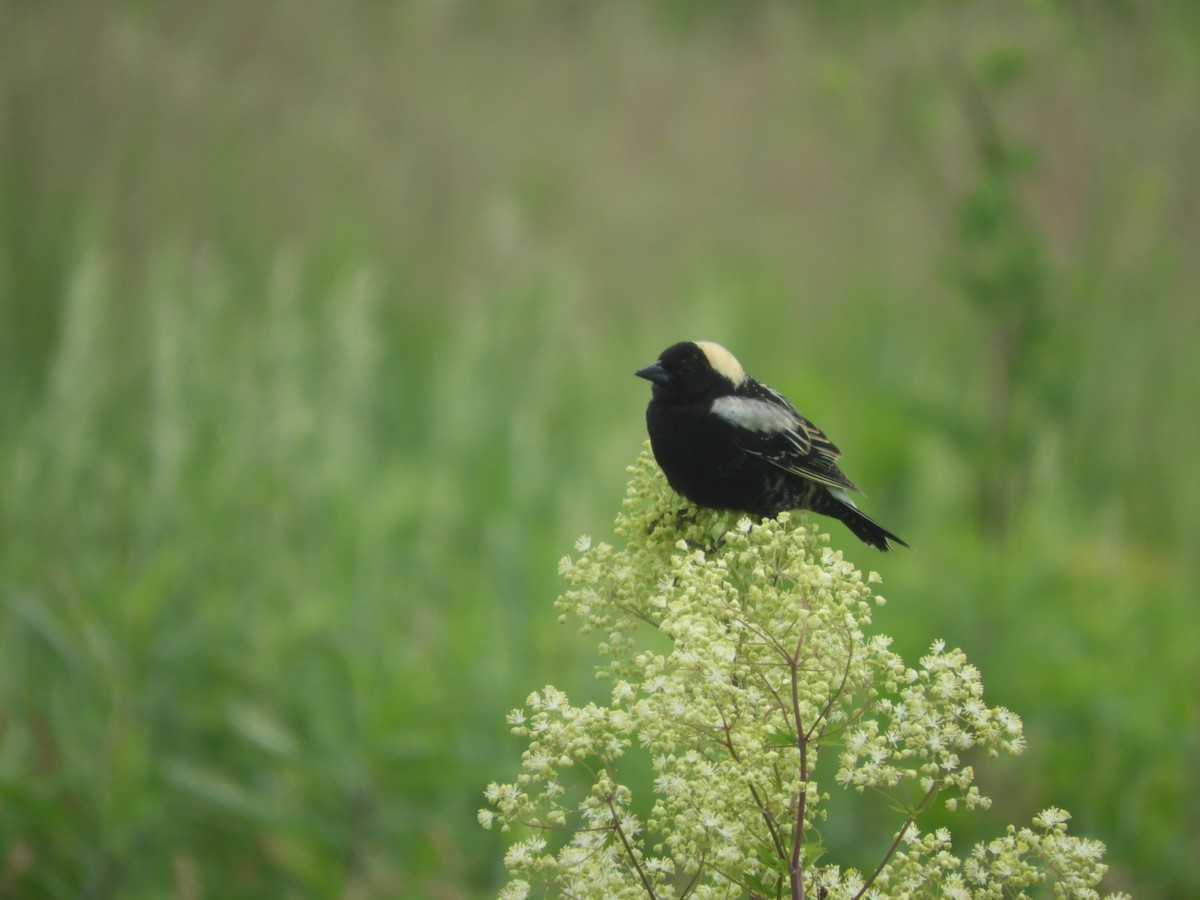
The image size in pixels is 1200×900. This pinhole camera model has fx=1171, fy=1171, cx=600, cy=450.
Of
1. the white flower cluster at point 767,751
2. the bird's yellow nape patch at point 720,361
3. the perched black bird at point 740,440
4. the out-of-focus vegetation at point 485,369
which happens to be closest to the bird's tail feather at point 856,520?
the perched black bird at point 740,440

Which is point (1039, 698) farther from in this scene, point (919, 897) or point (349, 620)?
point (919, 897)

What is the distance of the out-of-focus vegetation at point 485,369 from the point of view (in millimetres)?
3748

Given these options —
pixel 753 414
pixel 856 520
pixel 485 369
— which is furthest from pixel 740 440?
pixel 485 369

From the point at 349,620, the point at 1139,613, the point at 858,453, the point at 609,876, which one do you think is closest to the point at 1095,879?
the point at 609,876

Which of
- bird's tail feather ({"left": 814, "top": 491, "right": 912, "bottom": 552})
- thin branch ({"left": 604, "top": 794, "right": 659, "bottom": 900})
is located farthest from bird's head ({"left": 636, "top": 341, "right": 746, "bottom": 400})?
thin branch ({"left": 604, "top": 794, "right": 659, "bottom": 900})

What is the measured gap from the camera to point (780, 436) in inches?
76.5

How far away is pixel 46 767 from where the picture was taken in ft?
13.1

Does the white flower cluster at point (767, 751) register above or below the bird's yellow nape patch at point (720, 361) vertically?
below

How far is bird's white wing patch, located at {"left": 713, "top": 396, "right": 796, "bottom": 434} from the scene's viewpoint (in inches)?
74.9

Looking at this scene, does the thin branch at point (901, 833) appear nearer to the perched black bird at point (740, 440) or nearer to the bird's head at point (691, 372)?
the perched black bird at point (740, 440)

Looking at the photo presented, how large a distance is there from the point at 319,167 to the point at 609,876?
6.15 metres

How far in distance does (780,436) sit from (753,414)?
58 mm

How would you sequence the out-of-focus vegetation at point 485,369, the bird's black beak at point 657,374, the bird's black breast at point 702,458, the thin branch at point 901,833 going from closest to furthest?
the thin branch at point 901,833 < the bird's black breast at point 702,458 < the bird's black beak at point 657,374 < the out-of-focus vegetation at point 485,369

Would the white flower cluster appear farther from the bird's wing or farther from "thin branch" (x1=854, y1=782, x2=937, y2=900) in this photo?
the bird's wing
